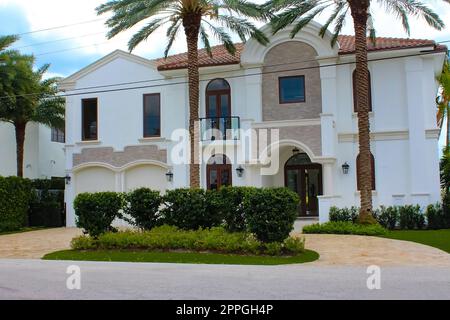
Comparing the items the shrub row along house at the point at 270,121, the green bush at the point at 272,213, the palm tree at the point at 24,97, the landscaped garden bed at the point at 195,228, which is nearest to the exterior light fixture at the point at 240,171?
the shrub row along house at the point at 270,121

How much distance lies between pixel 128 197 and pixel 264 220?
5119mm

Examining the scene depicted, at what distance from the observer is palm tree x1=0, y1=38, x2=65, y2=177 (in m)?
25.5

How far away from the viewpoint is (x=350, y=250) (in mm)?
14711

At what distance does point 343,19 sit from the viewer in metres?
21.6

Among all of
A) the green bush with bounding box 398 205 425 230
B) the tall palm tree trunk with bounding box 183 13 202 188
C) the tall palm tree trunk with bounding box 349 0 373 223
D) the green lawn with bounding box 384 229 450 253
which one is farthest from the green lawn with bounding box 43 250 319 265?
the green bush with bounding box 398 205 425 230

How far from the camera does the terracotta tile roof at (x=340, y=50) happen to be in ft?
72.2

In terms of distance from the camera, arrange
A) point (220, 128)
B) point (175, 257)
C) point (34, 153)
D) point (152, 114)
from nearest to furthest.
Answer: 1. point (175, 257)
2. point (220, 128)
3. point (152, 114)
4. point (34, 153)

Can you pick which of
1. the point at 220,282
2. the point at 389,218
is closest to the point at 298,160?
the point at 389,218

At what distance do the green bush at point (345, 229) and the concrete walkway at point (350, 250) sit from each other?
34.7 inches

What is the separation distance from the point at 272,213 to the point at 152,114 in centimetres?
1304

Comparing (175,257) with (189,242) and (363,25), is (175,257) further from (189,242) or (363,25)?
→ (363,25)

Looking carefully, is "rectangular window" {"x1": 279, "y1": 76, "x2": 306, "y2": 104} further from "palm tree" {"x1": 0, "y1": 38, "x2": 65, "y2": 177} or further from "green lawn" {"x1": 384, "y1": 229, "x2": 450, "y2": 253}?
"palm tree" {"x1": 0, "y1": 38, "x2": 65, "y2": 177}
